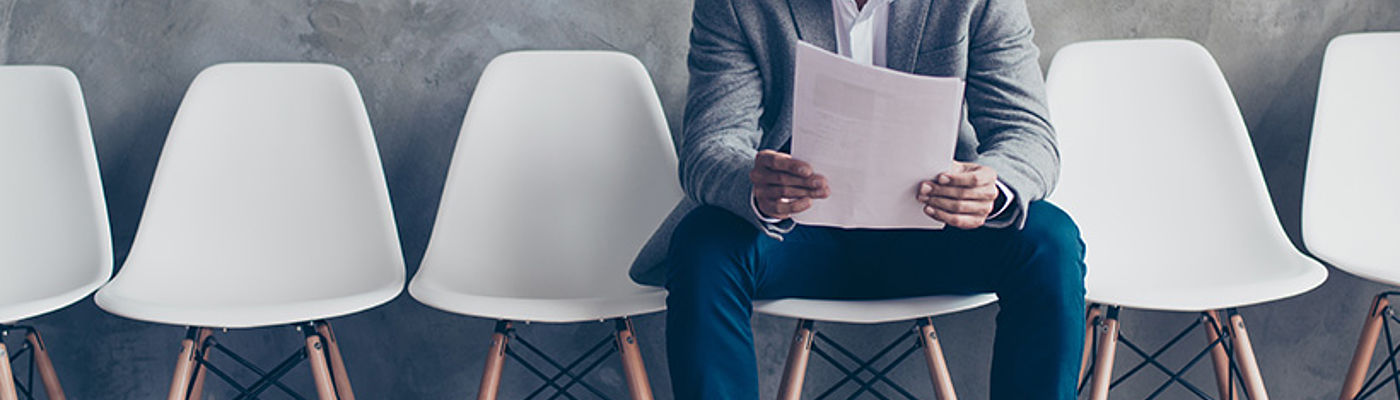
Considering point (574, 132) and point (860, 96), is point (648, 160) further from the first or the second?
point (860, 96)

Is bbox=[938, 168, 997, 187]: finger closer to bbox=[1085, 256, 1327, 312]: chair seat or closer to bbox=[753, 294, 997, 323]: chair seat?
bbox=[753, 294, 997, 323]: chair seat

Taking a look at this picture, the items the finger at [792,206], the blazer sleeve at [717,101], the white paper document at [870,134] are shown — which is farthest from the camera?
the blazer sleeve at [717,101]

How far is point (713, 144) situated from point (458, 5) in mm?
770

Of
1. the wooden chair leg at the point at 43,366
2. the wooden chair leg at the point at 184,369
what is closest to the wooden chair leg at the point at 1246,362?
the wooden chair leg at the point at 184,369

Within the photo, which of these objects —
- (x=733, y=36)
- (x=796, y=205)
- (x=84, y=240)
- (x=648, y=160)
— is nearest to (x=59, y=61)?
(x=84, y=240)

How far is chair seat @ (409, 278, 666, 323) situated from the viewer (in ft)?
4.47

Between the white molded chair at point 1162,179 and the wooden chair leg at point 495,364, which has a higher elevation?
the white molded chair at point 1162,179

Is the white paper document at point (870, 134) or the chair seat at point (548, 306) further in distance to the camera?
the chair seat at point (548, 306)

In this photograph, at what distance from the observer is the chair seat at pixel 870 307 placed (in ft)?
4.22

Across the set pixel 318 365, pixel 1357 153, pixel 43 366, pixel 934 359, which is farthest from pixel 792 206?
pixel 43 366

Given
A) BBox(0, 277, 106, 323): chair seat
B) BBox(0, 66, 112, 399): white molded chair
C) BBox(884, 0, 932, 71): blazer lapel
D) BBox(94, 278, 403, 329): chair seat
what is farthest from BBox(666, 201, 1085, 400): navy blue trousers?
BBox(0, 66, 112, 399): white molded chair

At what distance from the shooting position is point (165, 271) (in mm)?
1633

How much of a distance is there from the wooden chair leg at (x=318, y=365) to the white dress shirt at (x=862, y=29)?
0.79 metres

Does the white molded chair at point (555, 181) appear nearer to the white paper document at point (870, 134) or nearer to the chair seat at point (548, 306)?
the chair seat at point (548, 306)
